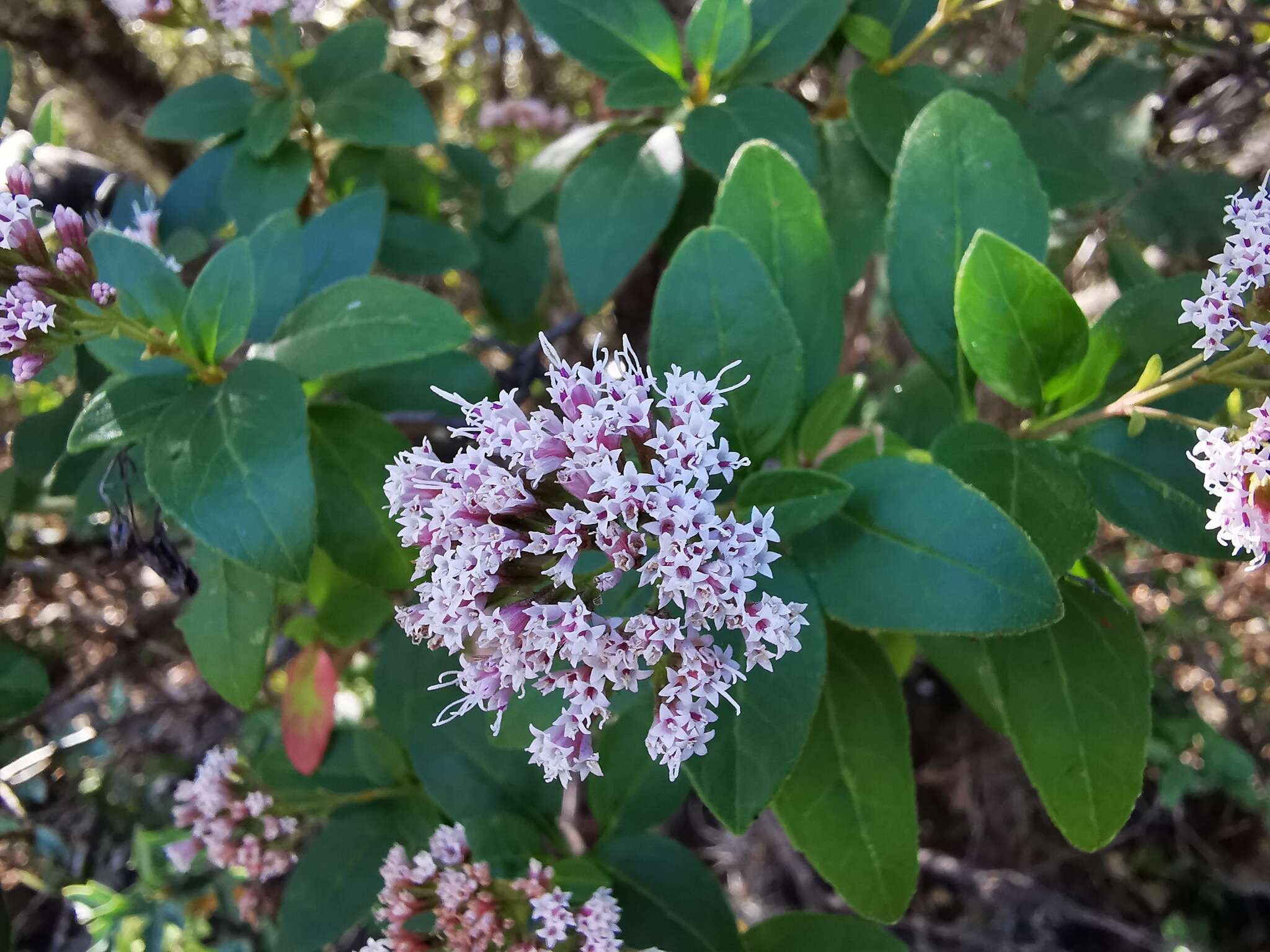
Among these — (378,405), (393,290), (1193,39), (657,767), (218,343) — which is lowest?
(657,767)

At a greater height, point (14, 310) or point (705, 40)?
point (705, 40)

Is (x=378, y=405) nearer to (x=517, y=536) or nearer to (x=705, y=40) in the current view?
(x=517, y=536)

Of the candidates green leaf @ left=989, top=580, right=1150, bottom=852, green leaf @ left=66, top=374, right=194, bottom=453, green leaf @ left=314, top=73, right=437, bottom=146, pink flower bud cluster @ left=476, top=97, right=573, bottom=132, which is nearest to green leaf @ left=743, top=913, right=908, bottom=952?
green leaf @ left=989, top=580, right=1150, bottom=852

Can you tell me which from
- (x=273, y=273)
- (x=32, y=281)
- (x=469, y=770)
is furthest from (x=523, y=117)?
(x=469, y=770)

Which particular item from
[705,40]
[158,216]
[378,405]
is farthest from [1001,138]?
[158,216]

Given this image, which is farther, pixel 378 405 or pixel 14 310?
pixel 378 405

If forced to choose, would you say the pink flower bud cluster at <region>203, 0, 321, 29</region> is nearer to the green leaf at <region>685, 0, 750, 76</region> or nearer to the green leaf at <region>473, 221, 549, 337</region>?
the green leaf at <region>473, 221, 549, 337</region>

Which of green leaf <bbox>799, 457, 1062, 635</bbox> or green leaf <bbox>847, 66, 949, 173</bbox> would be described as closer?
green leaf <bbox>799, 457, 1062, 635</bbox>
